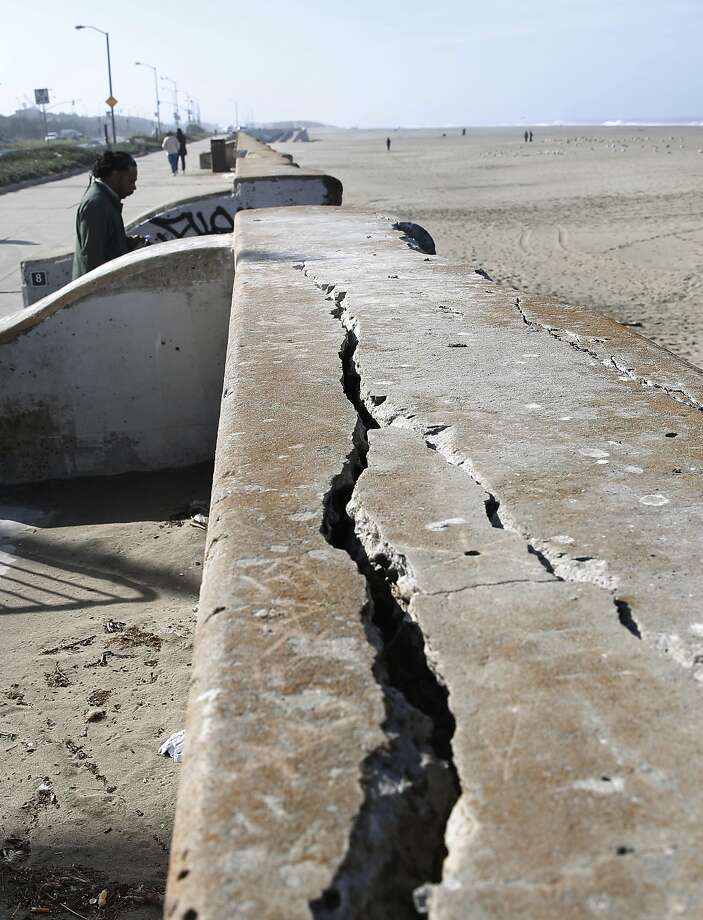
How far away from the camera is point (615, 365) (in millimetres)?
3156

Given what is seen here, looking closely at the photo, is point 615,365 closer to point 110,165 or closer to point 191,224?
point 110,165

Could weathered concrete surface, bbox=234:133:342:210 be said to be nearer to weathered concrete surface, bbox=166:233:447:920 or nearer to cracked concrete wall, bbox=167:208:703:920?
cracked concrete wall, bbox=167:208:703:920

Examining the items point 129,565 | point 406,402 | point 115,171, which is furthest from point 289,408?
point 115,171

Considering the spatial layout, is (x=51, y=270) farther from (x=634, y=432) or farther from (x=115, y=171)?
(x=634, y=432)

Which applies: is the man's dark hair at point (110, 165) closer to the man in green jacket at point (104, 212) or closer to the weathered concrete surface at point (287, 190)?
the man in green jacket at point (104, 212)

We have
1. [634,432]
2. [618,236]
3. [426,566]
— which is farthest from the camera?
[618,236]

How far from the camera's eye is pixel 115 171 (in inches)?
231

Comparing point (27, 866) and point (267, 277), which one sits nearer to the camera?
point (27, 866)

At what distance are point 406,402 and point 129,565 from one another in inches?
88.9

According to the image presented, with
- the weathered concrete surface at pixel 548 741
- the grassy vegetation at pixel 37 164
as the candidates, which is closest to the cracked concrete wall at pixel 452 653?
the weathered concrete surface at pixel 548 741

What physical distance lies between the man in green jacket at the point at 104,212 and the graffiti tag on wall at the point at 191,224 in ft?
8.07

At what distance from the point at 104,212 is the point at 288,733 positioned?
17.5 feet

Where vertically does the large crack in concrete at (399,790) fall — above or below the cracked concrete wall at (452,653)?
below

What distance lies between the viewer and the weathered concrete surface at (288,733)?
1.11 metres
